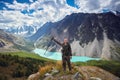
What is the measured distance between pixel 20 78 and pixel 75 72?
86153 millimetres

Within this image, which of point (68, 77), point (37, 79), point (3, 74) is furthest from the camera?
point (3, 74)

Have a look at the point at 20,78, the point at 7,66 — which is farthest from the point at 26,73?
the point at 7,66

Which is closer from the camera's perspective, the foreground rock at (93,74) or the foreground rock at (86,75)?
the foreground rock at (86,75)

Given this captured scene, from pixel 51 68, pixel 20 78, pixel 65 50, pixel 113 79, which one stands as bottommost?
pixel 20 78

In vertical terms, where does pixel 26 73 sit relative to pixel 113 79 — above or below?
below

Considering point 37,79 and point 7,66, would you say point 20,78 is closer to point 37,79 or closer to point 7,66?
point 7,66

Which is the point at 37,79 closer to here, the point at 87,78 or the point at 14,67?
the point at 87,78

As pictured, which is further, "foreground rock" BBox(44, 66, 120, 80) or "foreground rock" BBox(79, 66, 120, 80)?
"foreground rock" BBox(79, 66, 120, 80)

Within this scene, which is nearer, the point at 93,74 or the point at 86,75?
the point at 86,75

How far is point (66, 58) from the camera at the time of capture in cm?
1938

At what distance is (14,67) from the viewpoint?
111 meters

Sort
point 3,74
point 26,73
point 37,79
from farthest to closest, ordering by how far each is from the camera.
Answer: point 26,73 < point 3,74 < point 37,79

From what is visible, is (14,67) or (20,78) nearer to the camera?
(20,78)

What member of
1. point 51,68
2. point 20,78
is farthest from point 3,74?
point 51,68
